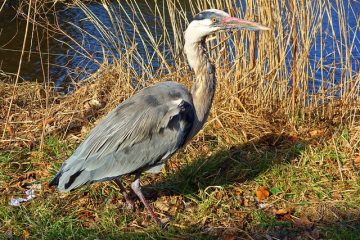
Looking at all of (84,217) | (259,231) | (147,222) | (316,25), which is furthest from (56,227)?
(316,25)

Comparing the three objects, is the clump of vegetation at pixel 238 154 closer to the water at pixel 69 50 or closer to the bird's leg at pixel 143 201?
the bird's leg at pixel 143 201

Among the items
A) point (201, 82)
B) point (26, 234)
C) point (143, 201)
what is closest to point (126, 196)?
point (143, 201)

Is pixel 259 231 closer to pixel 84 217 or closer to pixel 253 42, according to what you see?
pixel 84 217

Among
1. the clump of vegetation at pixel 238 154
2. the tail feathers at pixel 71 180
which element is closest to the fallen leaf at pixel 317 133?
the clump of vegetation at pixel 238 154

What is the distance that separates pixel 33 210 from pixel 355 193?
2.31 m

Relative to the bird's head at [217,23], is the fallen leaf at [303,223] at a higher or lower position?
lower

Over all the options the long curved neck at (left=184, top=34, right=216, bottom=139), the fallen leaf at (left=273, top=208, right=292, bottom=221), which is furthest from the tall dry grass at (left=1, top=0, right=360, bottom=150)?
the fallen leaf at (left=273, top=208, right=292, bottom=221)

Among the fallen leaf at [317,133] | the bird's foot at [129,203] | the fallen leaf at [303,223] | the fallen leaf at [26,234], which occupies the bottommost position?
the fallen leaf at [303,223]

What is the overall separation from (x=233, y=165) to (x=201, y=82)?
0.86 meters

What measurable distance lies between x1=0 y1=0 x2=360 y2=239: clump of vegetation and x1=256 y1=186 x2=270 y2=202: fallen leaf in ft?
0.04

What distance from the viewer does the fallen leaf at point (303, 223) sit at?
397cm

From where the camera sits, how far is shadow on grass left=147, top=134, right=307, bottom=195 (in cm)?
446

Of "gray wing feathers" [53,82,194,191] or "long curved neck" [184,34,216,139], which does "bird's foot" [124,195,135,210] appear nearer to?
"gray wing feathers" [53,82,194,191]

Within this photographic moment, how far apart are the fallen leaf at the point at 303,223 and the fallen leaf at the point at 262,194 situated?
1.10 ft
